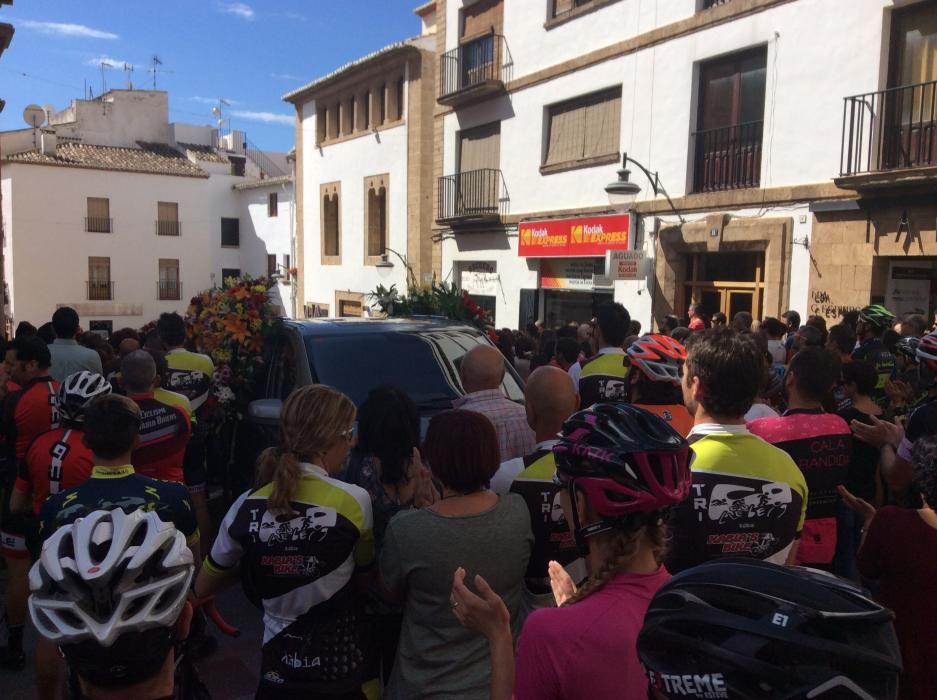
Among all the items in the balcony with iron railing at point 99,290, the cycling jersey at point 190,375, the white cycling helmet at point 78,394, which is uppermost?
the white cycling helmet at point 78,394

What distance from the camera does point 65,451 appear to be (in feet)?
12.1

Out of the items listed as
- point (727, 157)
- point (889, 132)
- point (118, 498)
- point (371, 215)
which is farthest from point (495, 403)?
point (371, 215)

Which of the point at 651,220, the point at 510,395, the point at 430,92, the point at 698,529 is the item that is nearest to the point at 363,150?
the point at 430,92

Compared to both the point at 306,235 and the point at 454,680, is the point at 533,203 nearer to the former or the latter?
the point at 306,235

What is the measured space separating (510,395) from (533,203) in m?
12.8

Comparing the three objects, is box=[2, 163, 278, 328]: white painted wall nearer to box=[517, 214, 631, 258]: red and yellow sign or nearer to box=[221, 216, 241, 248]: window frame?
box=[221, 216, 241, 248]: window frame

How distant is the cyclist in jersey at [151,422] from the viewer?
436 cm

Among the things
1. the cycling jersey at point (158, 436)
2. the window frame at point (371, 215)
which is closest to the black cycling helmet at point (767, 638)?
the cycling jersey at point (158, 436)

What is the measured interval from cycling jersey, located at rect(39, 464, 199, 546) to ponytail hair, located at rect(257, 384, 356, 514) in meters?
Result: 0.52

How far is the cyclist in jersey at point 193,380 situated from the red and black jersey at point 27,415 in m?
1.00

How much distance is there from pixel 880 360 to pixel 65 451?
18.5 feet

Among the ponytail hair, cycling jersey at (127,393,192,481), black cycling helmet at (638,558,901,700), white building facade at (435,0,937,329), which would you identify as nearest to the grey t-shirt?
the ponytail hair

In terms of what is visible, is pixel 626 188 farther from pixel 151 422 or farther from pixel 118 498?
pixel 118 498

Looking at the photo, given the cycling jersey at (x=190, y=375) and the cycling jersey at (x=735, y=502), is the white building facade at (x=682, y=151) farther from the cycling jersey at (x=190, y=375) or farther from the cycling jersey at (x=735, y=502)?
the cycling jersey at (x=190, y=375)
